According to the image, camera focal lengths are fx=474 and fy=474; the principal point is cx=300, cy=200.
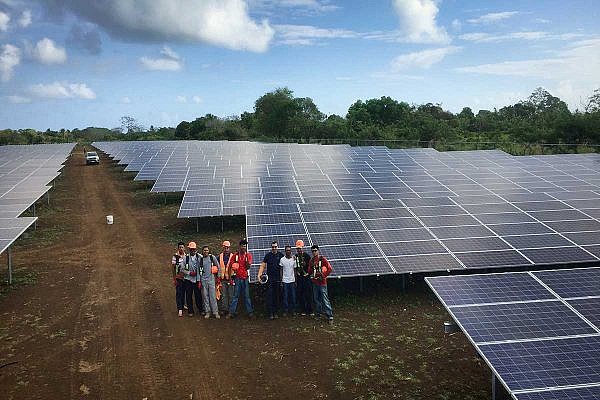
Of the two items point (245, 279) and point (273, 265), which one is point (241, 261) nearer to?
point (245, 279)

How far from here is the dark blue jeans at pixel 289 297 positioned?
41.3 ft

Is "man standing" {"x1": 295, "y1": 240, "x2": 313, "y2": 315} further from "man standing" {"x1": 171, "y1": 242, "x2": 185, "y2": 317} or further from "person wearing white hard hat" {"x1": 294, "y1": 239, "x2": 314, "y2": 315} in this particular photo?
"man standing" {"x1": 171, "y1": 242, "x2": 185, "y2": 317}

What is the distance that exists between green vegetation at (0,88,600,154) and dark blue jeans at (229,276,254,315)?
4102 cm

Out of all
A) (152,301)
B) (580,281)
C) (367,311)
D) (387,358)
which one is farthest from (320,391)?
(152,301)

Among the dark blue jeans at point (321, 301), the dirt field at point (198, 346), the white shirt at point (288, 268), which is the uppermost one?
the white shirt at point (288, 268)

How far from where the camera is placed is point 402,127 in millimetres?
64125

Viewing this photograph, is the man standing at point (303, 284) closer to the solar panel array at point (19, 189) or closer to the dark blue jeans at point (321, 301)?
the dark blue jeans at point (321, 301)

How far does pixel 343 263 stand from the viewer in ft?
44.0

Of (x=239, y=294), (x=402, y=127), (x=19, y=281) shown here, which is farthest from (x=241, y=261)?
(x=402, y=127)

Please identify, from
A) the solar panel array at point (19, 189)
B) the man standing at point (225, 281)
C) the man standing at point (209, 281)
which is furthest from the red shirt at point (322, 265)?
the solar panel array at point (19, 189)

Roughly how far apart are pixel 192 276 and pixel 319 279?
3.35 meters

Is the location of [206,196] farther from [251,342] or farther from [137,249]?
[251,342]

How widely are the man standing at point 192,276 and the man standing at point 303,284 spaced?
2.58 m

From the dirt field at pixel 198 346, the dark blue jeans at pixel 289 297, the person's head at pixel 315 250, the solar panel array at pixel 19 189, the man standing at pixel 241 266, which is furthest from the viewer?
the solar panel array at pixel 19 189
